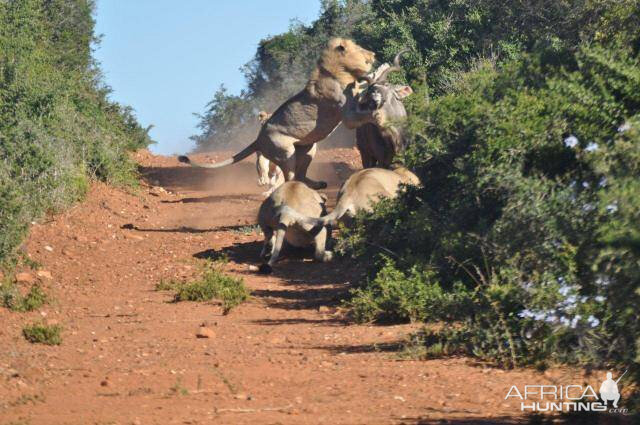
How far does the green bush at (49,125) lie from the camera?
16.5 meters

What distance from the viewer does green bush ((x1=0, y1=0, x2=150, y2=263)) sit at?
16.5 metres

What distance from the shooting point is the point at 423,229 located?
10695 millimetres

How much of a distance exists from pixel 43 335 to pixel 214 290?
2688 millimetres

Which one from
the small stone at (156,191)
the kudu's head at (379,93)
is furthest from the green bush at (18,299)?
the small stone at (156,191)

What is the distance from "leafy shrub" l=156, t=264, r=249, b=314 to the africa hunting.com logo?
4970 millimetres

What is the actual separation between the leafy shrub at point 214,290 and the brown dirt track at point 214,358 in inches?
6.4

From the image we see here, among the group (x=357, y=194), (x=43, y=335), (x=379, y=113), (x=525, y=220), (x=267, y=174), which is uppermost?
(x=379, y=113)

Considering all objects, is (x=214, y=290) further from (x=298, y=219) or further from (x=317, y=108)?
(x=317, y=108)

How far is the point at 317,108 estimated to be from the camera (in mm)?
17688

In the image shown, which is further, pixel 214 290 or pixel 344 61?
pixel 344 61

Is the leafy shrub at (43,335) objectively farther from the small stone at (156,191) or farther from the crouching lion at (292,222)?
the small stone at (156,191)

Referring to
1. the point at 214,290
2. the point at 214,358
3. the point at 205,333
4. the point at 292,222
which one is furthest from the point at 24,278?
the point at 214,358

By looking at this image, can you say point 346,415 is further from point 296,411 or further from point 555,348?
point 555,348

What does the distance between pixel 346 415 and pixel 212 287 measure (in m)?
5.67
